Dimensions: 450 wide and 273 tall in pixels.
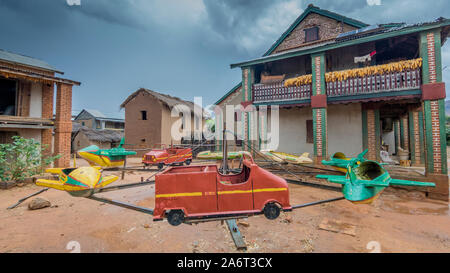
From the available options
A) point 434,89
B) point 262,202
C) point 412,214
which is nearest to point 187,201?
point 262,202

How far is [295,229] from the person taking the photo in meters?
4.95

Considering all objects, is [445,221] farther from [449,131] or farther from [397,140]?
[449,131]

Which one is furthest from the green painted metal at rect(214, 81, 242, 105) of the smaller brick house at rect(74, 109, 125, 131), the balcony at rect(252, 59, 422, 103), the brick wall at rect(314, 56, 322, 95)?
the smaller brick house at rect(74, 109, 125, 131)

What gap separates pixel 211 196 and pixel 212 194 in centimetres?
4

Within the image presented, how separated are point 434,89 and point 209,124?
3766 cm

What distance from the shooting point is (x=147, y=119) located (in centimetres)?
2216

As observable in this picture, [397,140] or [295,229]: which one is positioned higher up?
[397,140]

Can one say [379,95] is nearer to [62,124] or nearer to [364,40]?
[364,40]

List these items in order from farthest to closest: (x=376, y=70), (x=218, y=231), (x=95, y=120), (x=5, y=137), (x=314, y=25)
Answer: (x=95, y=120)
(x=314, y=25)
(x=5, y=137)
(x=376, y=70)
(x=218, y=231)

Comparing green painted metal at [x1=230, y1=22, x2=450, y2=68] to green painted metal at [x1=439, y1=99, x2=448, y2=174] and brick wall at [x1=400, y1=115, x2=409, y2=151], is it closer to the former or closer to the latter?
green painted metal at [x1=439, y1=99, x2=448, y2=174]

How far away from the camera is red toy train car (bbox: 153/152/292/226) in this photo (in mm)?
3094

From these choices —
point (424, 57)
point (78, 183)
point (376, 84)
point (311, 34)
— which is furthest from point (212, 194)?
point (311, 34)

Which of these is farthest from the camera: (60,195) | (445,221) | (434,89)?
(434,89)

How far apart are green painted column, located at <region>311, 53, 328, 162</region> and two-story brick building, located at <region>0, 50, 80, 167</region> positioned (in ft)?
49.0
